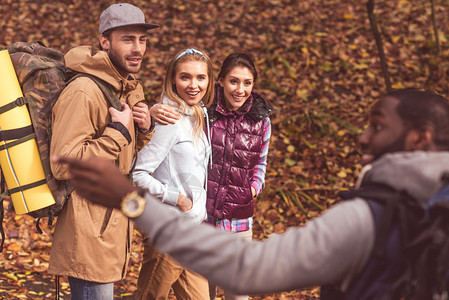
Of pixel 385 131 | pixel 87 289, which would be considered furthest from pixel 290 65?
pixel 385 131

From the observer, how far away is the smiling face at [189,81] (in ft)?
12.9

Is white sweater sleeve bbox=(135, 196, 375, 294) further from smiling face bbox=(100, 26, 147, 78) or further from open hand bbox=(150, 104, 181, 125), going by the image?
open hand bbox=(150, 104, 181, 125)

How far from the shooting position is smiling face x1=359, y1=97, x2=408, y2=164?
5.20 ft

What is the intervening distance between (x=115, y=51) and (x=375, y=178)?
7.41ft

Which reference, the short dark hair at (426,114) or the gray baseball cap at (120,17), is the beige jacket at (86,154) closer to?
the gray baseball cap at (120,17)

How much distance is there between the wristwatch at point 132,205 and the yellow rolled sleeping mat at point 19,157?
1581 millimetres

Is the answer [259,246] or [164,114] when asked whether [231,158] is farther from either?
[259,246]

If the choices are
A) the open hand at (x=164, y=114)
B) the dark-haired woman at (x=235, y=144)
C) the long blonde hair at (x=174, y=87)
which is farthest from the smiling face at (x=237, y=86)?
the open hand at (x=164, y=114)

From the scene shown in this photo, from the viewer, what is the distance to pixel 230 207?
4242 mm

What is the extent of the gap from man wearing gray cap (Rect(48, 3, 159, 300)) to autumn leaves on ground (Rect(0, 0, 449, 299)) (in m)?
2.73

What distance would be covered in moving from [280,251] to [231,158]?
9.39ft

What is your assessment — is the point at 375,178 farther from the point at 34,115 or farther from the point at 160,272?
the point at 160,272

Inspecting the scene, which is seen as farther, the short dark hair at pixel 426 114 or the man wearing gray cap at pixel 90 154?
the man wearing gray cap at pixel 90 154

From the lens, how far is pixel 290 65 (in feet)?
32.8
